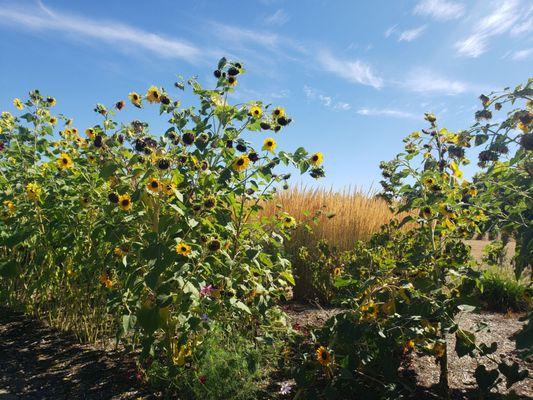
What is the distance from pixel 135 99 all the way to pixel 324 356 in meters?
1.89

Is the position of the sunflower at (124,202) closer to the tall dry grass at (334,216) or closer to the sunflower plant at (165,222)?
the sunflower plant at (165,222)

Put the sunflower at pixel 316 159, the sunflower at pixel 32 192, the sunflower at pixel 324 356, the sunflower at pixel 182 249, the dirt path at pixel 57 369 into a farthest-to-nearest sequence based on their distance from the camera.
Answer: the sunflower at pixel 32 192, the sunflower at pixel 316 159, the dirt path at pixel 57 369, the sunflower at pixel 324 356, the sunflower at pixel 182 249

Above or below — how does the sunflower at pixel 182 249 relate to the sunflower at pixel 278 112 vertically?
below

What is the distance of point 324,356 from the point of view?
210cm

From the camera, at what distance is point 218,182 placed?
2195 millimetres

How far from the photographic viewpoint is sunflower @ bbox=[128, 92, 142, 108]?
2715mm

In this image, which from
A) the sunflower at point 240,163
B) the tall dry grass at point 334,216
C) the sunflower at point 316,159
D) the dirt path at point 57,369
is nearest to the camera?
the sunflower at point 240,163

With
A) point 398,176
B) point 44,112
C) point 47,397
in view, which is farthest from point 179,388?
point 44,112

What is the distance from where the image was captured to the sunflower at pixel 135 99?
2715 millimetres

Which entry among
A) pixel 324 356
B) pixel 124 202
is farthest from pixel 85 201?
pixel 324 356

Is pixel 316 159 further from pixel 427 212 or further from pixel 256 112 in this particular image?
pixel 427 212

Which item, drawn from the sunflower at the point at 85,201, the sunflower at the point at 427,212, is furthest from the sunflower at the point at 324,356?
the sunflower at the point at 85,201

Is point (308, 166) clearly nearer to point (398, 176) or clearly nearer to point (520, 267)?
point (398, 176)

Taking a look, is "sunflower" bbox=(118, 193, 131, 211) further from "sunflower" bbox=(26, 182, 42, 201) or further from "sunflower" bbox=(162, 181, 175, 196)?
"sunflower" bbox=(26, 182, 42, 201)
